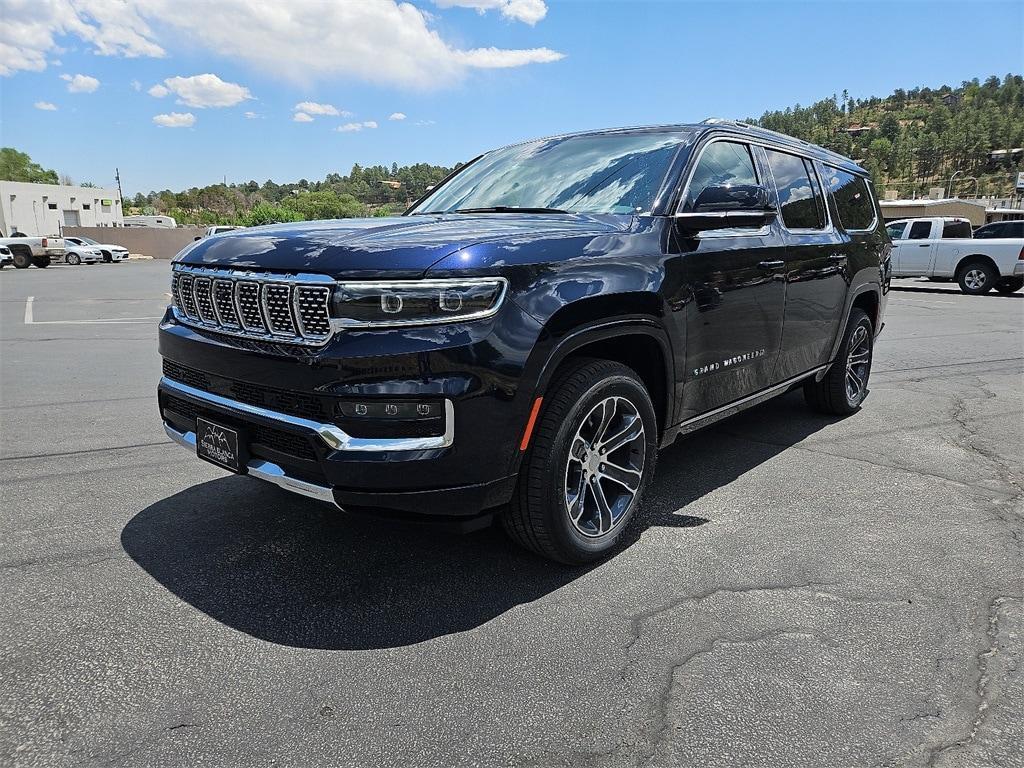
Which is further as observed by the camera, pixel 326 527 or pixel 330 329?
pixel 326 527

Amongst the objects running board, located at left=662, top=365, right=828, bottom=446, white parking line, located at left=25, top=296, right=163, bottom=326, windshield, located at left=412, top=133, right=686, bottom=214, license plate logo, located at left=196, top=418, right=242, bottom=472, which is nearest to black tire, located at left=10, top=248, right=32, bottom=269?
white parking line, located at left=25, top=296, right=163, bottom=326

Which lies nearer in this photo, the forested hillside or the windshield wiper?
the windshield wiper

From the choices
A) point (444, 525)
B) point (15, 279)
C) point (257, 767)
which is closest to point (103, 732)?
point (257, 767)

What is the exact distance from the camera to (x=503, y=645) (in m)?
2.67

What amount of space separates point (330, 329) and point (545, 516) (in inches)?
44.4

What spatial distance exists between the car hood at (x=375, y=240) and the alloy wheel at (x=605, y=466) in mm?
815

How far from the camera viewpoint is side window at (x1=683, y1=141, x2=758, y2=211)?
371 cm

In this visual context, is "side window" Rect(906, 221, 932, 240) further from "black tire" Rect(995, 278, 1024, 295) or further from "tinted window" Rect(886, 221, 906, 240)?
"black tire" Rect(995, 278, 1024, 295)

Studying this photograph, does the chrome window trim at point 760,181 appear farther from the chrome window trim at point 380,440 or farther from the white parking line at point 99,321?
the white parking line at point 99,321

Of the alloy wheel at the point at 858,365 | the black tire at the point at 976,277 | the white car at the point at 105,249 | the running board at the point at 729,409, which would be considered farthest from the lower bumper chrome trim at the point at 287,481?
the white car at the point at 105,249

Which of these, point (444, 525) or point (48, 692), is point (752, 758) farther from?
point (48, 692)

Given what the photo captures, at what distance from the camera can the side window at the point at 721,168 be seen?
3709mm

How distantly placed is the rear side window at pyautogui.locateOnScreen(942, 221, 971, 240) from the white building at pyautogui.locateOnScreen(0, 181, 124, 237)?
69405 mm

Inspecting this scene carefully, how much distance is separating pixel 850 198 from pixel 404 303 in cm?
442
